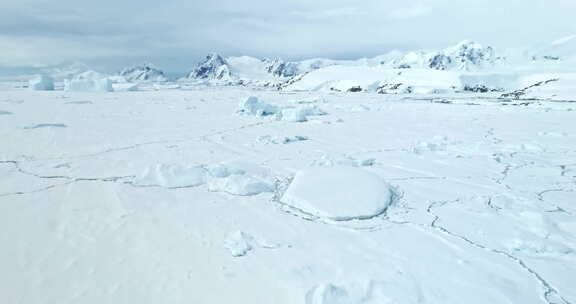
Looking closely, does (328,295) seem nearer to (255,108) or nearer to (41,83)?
(255,108)

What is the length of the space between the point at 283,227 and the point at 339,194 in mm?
895

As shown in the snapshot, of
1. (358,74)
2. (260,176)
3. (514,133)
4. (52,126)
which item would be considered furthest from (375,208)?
(358,74)

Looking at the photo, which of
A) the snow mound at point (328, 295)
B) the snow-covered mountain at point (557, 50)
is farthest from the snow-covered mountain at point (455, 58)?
the snow mound at point (328, 295)

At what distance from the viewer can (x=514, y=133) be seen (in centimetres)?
1006

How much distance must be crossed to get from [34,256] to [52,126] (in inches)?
311

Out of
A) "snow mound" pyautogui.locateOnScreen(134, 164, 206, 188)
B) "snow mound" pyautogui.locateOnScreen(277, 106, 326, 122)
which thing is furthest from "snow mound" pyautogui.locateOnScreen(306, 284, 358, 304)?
"snow mound" pyautogui.locateOnScreen(277, 106, 326, 122)

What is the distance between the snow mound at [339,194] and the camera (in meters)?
4.02

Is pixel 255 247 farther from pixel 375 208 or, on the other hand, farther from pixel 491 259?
pixel 491 259

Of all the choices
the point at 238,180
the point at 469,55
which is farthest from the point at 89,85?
the point at 469,55

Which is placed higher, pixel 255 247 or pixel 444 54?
pixel 444 54

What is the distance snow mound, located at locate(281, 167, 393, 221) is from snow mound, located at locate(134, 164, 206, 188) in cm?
132

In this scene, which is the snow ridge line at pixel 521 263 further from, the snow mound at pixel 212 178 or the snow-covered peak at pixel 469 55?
the snow-covered peak at pixel 469 55

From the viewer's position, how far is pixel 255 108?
14.6 metres

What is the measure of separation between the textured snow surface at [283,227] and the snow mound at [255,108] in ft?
22.6
